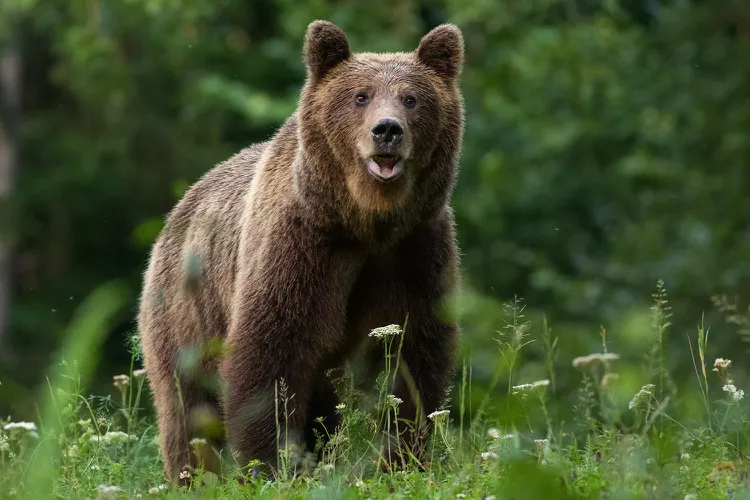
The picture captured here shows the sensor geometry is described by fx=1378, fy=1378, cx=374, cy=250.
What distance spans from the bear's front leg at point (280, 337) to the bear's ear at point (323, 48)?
83cm

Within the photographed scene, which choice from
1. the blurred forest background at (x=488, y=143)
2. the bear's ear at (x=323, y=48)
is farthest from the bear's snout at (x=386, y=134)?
the blurred forest background at (x=488, y=143)

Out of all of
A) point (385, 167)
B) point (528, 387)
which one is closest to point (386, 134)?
point (385, 167)

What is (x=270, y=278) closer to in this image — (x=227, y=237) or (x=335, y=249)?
(x=335, y=249)

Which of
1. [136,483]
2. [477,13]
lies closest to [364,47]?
[477,13]

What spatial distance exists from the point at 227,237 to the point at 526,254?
10046 mm

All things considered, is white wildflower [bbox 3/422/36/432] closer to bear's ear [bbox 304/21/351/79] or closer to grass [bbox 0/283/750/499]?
grass [bbox 0/283/750/499]

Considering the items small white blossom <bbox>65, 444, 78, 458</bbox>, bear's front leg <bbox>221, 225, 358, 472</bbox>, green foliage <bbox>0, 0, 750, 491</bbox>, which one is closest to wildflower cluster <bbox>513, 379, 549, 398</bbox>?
bear's front leg <bbox>221, 225, 358, 472</bbox>

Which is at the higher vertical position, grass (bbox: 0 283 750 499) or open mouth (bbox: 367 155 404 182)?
open mouth (bbox: 367 155 404 182)

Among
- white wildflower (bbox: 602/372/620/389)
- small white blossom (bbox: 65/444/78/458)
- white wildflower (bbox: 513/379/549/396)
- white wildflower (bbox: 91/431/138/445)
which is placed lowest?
small white blossom (bbox: 65/444/78/458)

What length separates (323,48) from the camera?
6.45 m

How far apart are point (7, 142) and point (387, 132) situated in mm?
15622

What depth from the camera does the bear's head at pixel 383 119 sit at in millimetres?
5996

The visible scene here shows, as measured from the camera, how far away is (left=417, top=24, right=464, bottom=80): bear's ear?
21.3 ft

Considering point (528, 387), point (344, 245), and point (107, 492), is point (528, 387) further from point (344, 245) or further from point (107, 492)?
point (107, 492)
